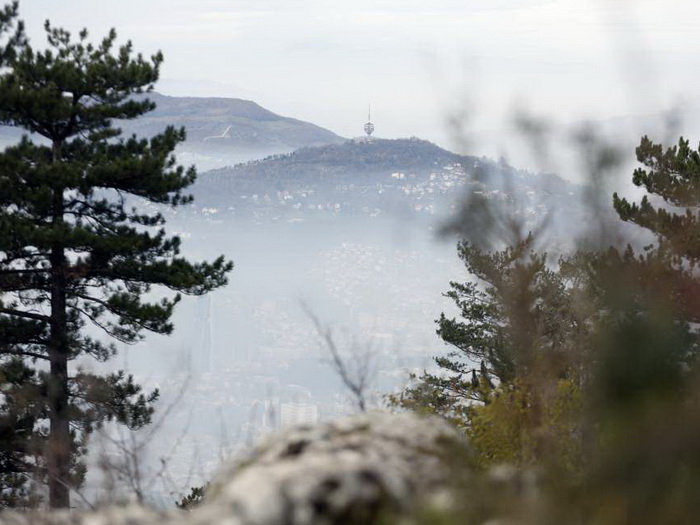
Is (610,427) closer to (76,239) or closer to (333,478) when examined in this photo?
(333,478)

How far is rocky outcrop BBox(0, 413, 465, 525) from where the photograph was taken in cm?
299

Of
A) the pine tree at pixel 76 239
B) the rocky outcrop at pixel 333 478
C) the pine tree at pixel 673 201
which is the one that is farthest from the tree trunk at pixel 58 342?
the rocky outcrop at pixel 333 478

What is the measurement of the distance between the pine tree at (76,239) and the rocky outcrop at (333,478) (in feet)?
37.1

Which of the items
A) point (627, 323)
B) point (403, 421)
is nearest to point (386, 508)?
point (403, 421)

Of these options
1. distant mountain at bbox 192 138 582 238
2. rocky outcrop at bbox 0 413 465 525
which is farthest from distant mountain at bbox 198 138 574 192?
rocky outcrop at bbox 0 413 465 525

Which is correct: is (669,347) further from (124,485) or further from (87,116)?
(87,116)

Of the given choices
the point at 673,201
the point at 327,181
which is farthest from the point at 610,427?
the point at 327,181

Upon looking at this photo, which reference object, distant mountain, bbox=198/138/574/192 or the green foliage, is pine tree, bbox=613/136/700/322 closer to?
the green foliage

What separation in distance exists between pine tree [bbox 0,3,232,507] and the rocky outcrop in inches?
446

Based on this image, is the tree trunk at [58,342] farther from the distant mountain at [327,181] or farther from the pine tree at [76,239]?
the distant mountain at [327,181]

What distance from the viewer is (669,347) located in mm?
4027

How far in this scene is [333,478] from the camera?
10.2 feet

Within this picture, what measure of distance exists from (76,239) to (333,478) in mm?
12540

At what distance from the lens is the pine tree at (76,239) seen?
48.6ft
